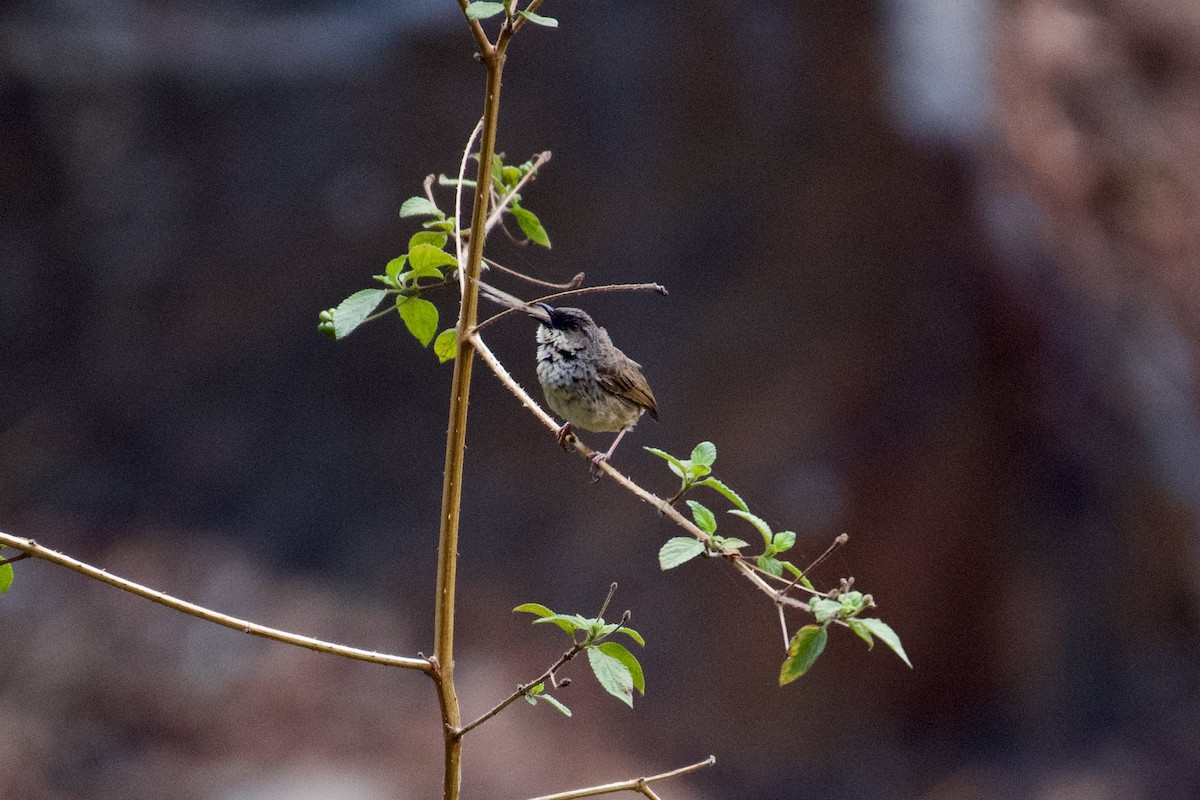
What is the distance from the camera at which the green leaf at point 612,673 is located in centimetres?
106

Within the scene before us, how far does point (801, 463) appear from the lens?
5.26 m

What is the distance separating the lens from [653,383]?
537 centimetres

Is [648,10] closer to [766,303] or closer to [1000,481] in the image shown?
[766,303]

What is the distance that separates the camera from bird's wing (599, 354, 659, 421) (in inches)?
98.8

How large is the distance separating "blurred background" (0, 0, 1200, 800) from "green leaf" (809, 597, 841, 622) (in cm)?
374

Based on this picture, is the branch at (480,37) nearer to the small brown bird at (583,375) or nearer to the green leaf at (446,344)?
the green leaf at (446,344)

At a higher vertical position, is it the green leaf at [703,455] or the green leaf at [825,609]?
the green leaf at [703,455]

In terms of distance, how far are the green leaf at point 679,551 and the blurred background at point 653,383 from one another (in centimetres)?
364

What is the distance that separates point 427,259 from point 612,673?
0.48m

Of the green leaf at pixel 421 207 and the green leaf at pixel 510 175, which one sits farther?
the green leaf at pixel 510 175

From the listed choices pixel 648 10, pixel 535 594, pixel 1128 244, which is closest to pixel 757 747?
pixel 535 594

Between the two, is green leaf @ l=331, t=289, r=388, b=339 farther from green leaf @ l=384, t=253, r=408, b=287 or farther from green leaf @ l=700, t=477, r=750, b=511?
green leaf @ l=700, t=477, r=750, b=511

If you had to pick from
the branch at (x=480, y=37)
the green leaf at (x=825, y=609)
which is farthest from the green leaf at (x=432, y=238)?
the green leaf at (x=825, y=609)

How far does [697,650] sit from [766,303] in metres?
1.81
